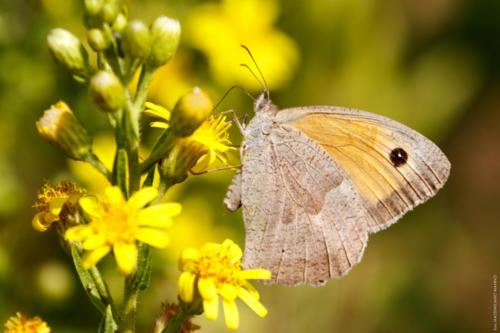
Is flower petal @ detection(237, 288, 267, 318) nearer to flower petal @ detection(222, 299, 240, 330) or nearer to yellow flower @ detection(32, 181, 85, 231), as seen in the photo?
flower petal @ detection(222, 299, 240, 330)

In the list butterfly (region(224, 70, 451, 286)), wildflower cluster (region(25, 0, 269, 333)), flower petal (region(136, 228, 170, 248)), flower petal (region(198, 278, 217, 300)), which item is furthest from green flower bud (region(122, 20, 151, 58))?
butterfly (region(224, 70, 451, 286))

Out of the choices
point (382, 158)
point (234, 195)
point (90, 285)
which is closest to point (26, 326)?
point (90, 285)

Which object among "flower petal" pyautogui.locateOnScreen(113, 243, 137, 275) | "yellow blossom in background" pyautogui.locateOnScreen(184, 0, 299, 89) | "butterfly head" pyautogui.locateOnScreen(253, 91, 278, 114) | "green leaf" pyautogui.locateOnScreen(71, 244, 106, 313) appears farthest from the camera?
"yellow blossom in background" pyautogui.locateOnScreen(184, 0, 299, 89)

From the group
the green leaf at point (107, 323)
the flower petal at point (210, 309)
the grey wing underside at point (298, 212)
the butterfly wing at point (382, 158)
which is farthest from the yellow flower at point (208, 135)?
the green leaf at point (107, 323)

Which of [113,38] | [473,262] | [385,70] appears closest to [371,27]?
[385,70]

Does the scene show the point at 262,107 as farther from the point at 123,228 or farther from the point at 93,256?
the point at 93,256
